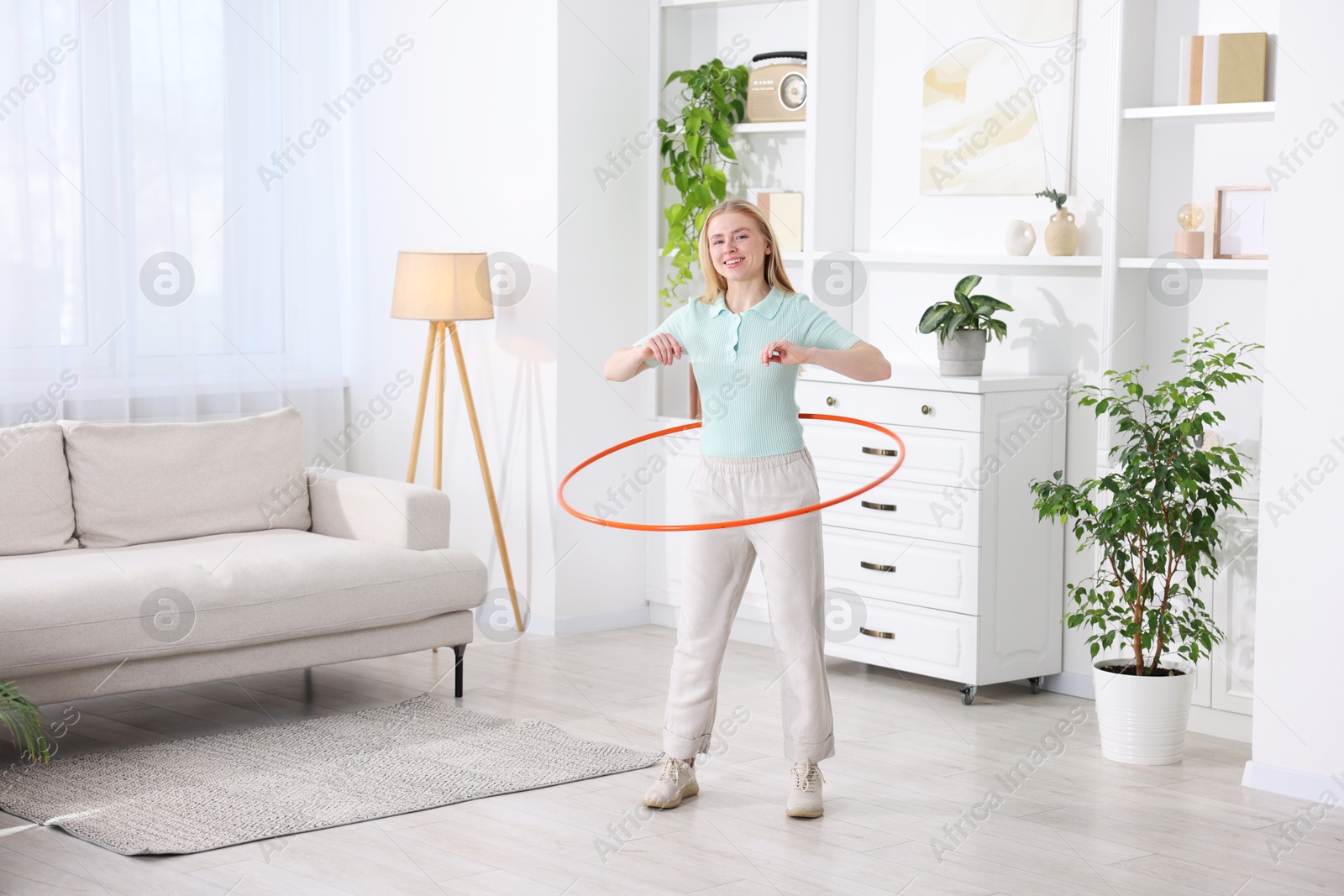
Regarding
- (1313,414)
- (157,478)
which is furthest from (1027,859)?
(157,478)

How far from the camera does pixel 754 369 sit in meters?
3.63

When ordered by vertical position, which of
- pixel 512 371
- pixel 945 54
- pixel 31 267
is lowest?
pixel 512 371

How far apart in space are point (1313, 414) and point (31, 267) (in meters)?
4.23

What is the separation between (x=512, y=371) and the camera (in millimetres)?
5984

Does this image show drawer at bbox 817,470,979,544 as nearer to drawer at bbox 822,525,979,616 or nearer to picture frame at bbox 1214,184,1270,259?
drawer at bbox 822,525,979,616

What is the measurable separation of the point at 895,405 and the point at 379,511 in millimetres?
1745

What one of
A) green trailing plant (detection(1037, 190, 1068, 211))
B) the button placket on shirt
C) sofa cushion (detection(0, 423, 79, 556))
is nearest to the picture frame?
green trailing plant (detection(1037, 190, 1068, 211))

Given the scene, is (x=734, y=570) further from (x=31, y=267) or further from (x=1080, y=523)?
(x=31, y=267)

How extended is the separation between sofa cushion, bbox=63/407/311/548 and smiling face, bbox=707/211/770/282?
7.40ft

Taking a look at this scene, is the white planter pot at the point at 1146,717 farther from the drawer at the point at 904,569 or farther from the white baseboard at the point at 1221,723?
the drawer at the point at 904,569

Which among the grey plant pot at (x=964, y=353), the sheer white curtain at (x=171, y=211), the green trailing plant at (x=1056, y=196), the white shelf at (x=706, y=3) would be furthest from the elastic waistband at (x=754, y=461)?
the sheer white curtain at (x=171, y=211)

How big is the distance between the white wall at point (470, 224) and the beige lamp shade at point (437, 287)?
336 millimetres

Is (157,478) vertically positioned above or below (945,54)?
below

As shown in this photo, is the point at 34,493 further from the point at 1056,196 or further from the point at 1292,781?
the point at 1292,781
